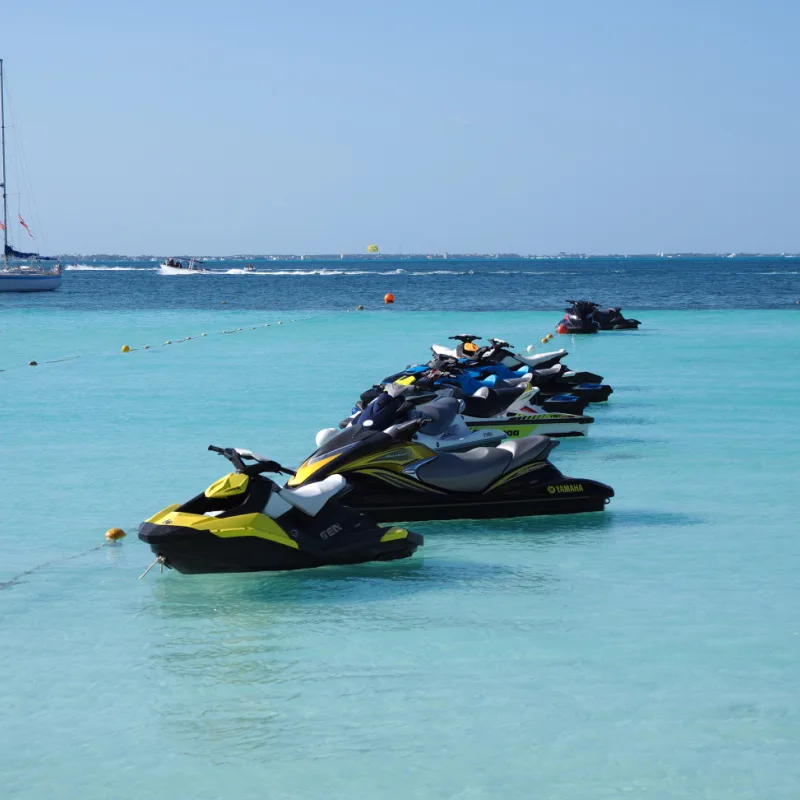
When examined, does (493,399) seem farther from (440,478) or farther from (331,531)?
(331,531)

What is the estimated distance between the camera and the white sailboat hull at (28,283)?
75000 millimetres

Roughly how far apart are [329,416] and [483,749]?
10554mm

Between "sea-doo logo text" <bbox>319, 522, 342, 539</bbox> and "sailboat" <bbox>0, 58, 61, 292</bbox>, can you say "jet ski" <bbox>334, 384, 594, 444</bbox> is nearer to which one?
"sea-doo logo text" <bbox>319, 522, 342, 539</bbox>

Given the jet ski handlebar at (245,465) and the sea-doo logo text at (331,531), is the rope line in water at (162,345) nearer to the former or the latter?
the sea-doo logo text at (331,531)

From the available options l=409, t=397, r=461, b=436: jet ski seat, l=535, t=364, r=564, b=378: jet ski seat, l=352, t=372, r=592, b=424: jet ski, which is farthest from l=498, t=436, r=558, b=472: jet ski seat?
l=535, t=364, r=564, b=378: jet ski seat

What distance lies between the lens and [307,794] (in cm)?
453

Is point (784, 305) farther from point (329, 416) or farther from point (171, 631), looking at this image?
point (171, 631)

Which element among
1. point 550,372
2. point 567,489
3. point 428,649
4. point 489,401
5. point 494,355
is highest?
point 494,355

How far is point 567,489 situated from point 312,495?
258cm

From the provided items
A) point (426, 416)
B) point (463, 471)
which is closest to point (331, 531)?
point (463, 471)

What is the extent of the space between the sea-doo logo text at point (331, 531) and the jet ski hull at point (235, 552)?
0.10 metres

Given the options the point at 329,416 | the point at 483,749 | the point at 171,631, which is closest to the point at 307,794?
the point at 483,749

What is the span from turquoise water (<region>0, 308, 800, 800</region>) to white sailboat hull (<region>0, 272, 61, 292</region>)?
2590 inches

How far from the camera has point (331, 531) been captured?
7.41 meters
